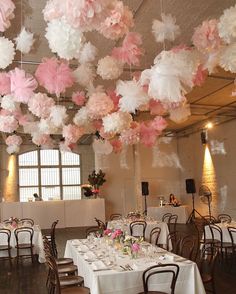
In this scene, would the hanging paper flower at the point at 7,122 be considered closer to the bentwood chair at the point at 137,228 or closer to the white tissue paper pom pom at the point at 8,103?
the white tissue paper pom pom at the point at 8,103

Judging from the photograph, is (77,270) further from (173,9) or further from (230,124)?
(230,124)

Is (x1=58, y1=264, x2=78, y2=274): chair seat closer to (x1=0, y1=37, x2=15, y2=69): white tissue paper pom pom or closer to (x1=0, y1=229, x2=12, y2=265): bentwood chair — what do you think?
(x1=0, y1=229, x2=12, y2=265): bentwood chair

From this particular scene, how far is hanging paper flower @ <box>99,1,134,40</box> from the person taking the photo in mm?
2820

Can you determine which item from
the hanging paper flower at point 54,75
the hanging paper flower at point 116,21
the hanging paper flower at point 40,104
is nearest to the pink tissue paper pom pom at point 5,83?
the hanging paper flower at point 40,104

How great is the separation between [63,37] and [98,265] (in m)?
2.71

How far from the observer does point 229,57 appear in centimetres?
318

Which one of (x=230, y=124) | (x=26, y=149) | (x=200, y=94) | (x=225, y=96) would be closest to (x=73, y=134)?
(x=200, y=94)

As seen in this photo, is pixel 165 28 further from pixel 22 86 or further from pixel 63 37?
pixel 22 86

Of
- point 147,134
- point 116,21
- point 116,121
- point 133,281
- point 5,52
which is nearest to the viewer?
point 116,21

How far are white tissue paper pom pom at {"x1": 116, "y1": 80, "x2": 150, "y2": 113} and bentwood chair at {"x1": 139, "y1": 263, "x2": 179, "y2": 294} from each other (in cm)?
173

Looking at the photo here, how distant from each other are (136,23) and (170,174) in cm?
1199

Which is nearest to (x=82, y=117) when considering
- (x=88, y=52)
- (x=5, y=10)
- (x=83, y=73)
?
(x=83, y=73)

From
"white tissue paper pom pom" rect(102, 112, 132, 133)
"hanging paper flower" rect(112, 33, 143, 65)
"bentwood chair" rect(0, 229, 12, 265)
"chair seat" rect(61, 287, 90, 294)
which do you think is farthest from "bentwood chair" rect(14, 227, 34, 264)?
"hanging paper flower" rect(112, 33, 143, 65)

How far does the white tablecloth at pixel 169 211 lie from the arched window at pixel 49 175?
5.64 m
